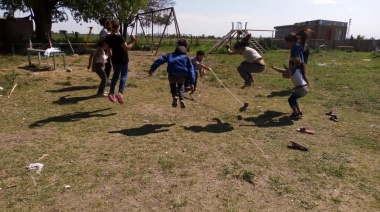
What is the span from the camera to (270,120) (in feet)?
21.6

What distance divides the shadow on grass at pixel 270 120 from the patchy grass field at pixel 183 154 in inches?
1.6

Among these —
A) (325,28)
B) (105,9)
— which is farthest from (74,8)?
(325,28)

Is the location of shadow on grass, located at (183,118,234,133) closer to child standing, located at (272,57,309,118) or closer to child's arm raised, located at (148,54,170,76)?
child's arm raised, located at (148,54,170,76)

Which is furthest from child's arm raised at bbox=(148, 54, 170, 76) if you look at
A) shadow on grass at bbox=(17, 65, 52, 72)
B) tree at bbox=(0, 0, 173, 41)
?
tree at bbox=(0, 0, 173, 41)

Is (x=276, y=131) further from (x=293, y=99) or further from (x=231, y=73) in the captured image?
(x=231, y=73)

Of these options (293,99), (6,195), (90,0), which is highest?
(90,0)

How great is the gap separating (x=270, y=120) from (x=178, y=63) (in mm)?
2246

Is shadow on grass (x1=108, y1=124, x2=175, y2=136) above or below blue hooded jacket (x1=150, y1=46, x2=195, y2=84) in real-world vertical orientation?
below

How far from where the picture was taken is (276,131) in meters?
5.86

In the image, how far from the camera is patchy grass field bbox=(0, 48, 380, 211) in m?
3.48

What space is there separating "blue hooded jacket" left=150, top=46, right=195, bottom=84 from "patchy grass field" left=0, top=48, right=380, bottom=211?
991 mm

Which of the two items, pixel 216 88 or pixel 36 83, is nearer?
pixel 36 83

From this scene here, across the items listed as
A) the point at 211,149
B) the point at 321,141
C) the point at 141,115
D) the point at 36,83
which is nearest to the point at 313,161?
the point at 321,141

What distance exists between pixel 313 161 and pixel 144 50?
A: 22.0 m
